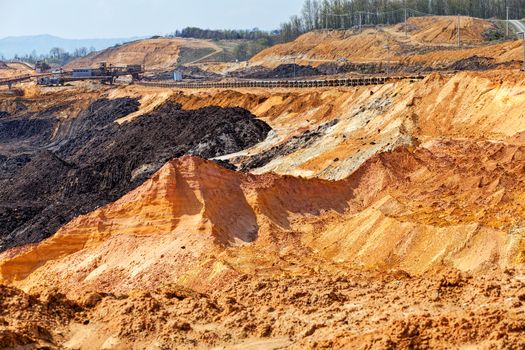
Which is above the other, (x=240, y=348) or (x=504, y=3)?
(x=504, y=3)

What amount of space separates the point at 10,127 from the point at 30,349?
67.8 m

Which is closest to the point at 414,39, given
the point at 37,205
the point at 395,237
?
A: the point at 37,205

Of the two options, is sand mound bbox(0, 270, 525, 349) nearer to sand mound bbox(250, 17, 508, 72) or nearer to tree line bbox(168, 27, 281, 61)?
sand mound bbox(250, 17, 508, 72)

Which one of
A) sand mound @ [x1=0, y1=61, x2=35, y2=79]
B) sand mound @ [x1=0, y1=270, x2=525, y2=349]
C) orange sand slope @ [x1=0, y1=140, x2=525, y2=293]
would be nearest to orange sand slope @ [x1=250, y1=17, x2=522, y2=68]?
sand mound @ [x1=0, y1=61, x2=35, y2=79]

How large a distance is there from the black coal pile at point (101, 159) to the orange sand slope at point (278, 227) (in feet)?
13.6

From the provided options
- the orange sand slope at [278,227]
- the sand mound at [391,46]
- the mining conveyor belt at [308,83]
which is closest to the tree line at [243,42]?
the sand mound at [391,46]

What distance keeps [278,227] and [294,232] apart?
2.09 feet

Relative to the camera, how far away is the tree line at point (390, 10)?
11812cm

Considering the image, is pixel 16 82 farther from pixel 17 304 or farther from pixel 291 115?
pixel 17 304

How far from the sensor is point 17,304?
15.8 metres

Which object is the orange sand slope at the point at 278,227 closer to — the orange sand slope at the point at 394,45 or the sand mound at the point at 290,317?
the sand mound at the point at 290,317

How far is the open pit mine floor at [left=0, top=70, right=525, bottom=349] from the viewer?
15172 mm

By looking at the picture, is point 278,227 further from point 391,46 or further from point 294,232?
point 391,46

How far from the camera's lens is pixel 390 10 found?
12500cm
